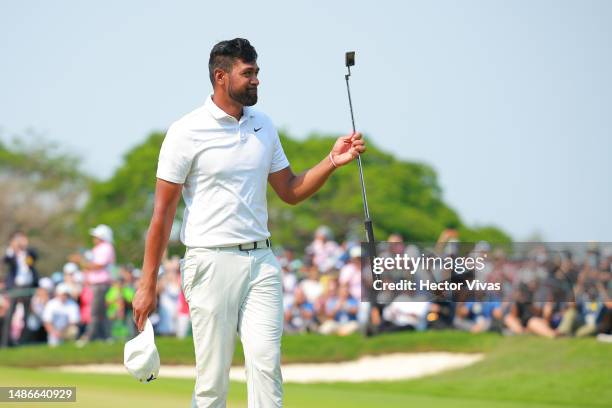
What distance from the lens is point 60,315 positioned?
835 inches

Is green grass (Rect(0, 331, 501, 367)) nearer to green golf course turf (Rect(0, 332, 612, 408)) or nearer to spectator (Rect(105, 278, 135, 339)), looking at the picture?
green golf course turf (Rect(0, 332, 612, 408))

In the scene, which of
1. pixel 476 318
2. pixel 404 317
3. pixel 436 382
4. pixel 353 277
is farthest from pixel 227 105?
pixel 404 317

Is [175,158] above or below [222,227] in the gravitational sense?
above

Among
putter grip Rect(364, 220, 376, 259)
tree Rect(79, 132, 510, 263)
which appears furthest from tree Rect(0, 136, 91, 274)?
putter grip Rect(364, 220, 376, 259)

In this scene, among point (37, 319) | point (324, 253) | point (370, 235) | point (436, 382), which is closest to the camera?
point (370, 235)

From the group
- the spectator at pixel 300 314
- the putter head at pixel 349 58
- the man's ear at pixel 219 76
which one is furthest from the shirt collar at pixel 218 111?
the spectator at pixel 300 314

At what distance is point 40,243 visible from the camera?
68.6 m

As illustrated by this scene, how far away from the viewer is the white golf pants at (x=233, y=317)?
20.1ft

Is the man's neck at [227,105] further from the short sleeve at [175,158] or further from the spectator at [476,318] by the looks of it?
the spectator at [476,318]

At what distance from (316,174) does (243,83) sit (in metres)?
0.68

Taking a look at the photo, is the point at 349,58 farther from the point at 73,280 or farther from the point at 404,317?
the point at 73,280

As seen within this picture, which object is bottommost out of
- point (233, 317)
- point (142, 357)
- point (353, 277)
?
point (353, 277)

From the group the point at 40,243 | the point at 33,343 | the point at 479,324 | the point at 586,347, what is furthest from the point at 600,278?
the point at 40,243

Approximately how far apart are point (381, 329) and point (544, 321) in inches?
139
